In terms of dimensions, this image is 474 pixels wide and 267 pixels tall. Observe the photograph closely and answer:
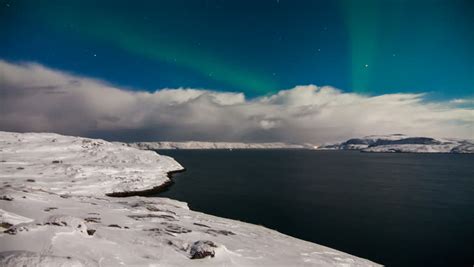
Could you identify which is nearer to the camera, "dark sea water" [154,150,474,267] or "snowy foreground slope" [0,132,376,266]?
"snowy foreground slope" [0,132,376,266]

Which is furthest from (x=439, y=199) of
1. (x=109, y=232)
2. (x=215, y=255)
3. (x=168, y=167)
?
(x=168, y=167)

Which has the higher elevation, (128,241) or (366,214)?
(128,241)

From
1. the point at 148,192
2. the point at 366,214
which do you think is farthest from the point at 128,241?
the point at 148,192

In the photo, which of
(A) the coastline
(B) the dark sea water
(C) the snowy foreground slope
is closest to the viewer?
(C) the snowy foreground slope

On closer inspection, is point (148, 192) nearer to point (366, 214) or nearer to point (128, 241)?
point (366, 214)

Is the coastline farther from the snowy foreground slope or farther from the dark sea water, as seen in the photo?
the snowy foreground slope

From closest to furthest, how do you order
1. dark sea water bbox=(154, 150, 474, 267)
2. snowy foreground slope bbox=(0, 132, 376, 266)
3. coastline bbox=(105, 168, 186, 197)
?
snowy foreground slope bbox=(0, 132, 376, 266) → dark sea water bbox=(154, 150, 474, 267) → coastline bbox=(105, 168, 186, 197)

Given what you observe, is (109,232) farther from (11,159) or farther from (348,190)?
(11,159)

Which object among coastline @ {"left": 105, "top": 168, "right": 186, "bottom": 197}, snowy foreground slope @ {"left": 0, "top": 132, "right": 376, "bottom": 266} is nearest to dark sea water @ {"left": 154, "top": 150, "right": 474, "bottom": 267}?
coastline @ {"left": 105, "top": 168, "right": 186, "bottom": 197}

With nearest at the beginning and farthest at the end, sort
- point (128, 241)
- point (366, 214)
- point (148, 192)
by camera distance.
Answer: point (128, 241) → point (366, 214) → point (148, 192)

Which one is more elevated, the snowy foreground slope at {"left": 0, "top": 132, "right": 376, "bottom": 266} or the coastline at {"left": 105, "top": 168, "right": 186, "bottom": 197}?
the snowy foreground slope at {"left": 0, "top": 132, "right": 376, "bottom": 266}

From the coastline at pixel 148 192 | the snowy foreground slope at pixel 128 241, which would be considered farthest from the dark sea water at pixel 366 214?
the snowy foreground slope at pixel 128 241

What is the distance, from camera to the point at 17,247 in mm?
14961

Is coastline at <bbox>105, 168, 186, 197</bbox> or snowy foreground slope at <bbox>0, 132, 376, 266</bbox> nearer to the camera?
snowy foreground slope at <bbox>0, 132, 376, 266</bbox>
